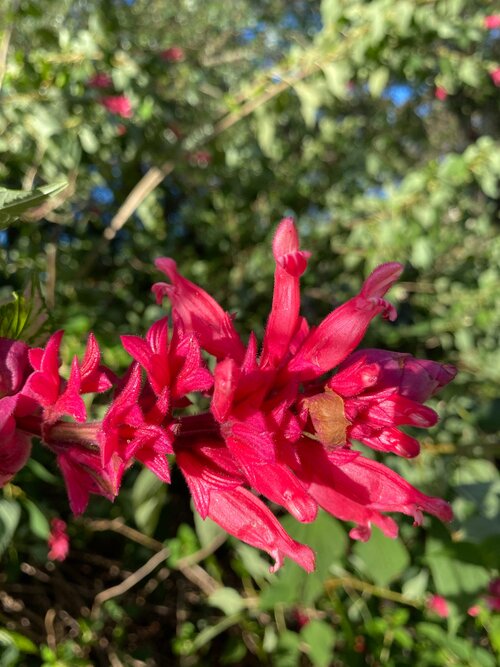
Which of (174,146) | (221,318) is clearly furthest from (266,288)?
(221,318)

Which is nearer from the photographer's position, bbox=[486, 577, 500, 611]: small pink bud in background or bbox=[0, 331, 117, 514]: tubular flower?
bbox=[0, 331, 117, 514]: tubular flower

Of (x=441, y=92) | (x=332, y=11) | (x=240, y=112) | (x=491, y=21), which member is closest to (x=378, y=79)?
(x=332, y=11)

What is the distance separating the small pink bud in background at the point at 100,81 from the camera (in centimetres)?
233

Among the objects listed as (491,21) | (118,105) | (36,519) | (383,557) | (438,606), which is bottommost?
(438,606)

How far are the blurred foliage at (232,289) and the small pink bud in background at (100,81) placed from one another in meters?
0.02

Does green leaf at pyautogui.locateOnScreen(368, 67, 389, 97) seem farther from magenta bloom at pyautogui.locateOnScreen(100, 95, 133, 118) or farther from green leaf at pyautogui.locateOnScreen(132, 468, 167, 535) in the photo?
green leaf at pyautogui.locateOnScreen(132, 468, 167, 535)

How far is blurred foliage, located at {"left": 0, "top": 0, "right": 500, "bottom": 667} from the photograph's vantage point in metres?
1.73

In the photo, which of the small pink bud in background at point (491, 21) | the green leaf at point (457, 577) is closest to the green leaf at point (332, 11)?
the small pink bud in background at point (491, 21)

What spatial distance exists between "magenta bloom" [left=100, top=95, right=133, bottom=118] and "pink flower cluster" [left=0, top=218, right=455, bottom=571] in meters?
1.85

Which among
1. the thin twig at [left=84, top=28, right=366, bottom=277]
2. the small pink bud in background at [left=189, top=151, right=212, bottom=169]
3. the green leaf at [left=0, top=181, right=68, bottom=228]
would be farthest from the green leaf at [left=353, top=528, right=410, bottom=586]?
the small pink bud in background at [left=189, top=151, right=212, bottom=169]

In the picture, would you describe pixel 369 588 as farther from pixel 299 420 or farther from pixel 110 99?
pixel 110 99

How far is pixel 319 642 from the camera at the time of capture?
74.7 inches

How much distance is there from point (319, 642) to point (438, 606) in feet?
1.47

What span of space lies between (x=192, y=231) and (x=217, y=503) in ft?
9.20
